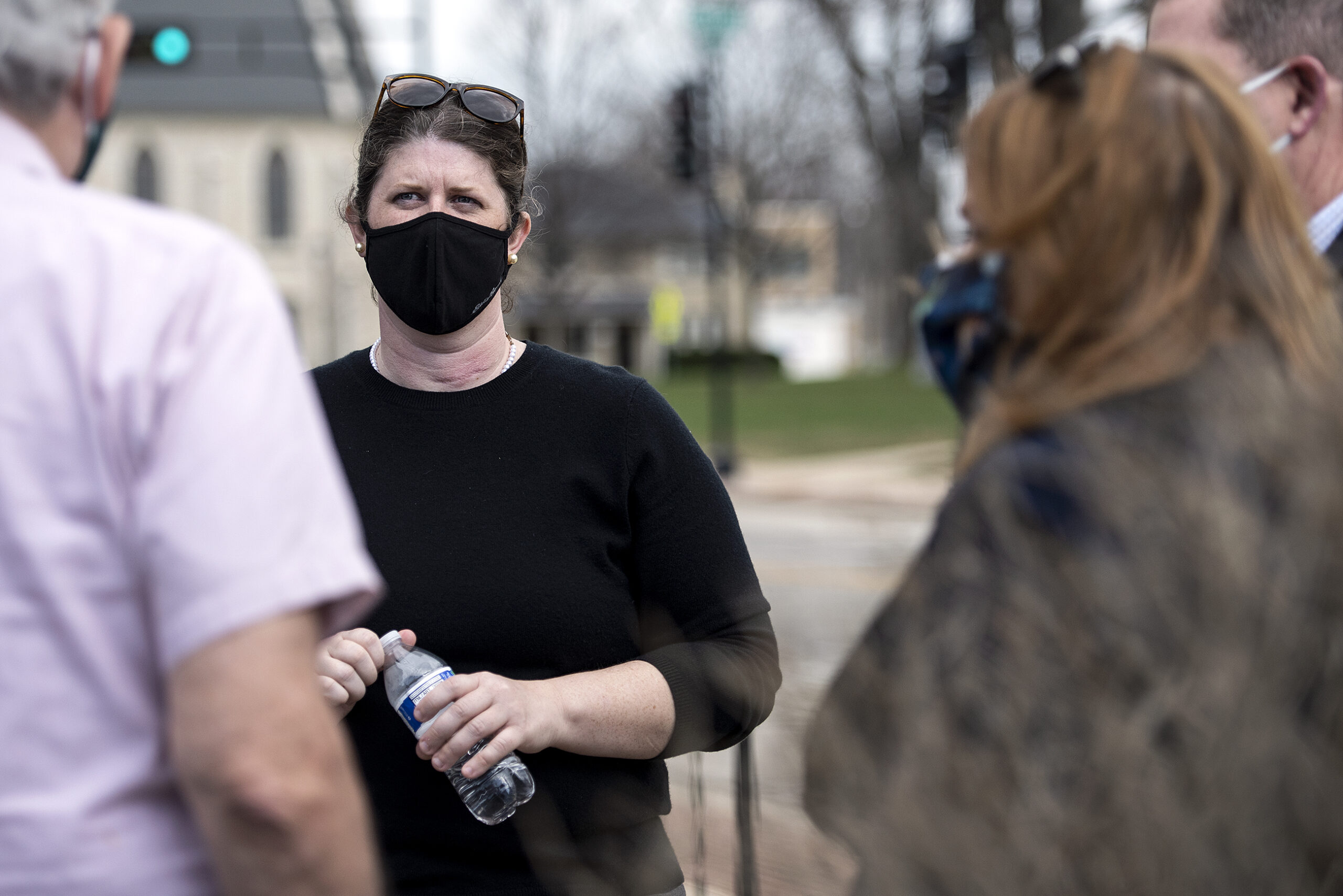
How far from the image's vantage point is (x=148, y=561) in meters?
1.17

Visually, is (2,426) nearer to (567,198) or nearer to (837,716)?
(837,716)

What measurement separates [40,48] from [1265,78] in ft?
5.80

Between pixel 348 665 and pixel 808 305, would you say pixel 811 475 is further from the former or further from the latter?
pixel 808 305

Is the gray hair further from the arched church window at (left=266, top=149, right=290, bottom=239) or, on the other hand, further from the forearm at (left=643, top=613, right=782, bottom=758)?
the arched church window at (left=266, top=149, right=290, bottom=239)

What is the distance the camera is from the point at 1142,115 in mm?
1380

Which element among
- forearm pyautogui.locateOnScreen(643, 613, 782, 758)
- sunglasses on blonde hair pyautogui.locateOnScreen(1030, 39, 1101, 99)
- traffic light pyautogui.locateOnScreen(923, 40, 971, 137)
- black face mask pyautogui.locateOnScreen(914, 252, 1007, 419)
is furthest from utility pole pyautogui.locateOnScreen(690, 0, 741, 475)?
sunglasses on blonde hair pyautogui.locateOnScreen(1030, 39, 1101, 99)

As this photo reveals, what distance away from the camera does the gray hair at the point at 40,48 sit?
1220mm

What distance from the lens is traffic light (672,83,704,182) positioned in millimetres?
16266

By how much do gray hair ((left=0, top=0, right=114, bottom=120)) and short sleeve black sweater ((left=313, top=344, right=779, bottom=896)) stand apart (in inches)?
45.2

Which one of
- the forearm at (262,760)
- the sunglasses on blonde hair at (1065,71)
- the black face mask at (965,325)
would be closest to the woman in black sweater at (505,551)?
the black face mask at (965,325)

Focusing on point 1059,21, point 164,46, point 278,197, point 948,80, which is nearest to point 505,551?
point 164,46

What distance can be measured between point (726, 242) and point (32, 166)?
5265 cm

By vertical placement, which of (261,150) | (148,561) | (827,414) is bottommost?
(827,414)

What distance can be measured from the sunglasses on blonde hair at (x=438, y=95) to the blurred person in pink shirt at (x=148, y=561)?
1279mm
